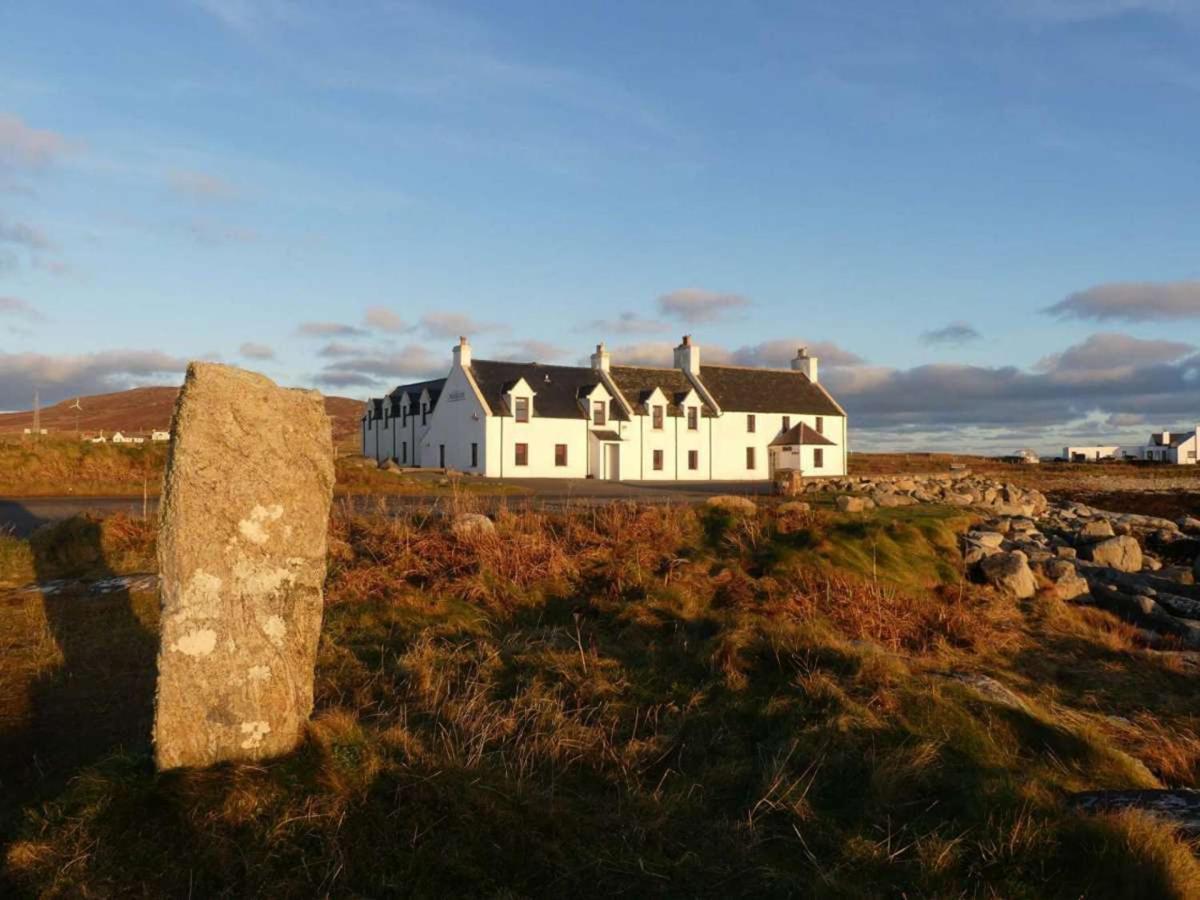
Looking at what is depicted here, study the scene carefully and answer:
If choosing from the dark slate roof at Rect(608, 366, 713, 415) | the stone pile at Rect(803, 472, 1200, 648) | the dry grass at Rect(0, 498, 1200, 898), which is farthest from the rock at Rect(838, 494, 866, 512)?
the dark slate roof at Rect(608, 366, 713, 415)

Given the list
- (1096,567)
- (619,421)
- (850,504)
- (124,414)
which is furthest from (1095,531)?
(124,414)

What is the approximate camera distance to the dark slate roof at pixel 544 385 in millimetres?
48656

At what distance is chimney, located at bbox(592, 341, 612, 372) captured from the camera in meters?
53.8

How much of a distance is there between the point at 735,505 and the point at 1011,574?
468 cm

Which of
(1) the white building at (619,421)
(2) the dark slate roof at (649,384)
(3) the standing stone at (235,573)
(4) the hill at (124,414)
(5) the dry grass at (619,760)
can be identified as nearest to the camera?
(5) the dry grass at (619,760)

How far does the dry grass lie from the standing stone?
278 mm

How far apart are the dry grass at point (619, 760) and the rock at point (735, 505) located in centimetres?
324

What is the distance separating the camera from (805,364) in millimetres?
62250

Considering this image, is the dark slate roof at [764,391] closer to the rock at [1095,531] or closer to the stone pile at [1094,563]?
the stone pile at [1094,563]

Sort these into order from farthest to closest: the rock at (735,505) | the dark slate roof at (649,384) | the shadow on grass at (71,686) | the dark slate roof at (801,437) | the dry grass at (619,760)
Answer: the dark slate roof at (801,437) < the dark slate roof at (649,384) < the rock at (735,505) < the shadow on grass at (71,686) < the dry grass at (619,760)

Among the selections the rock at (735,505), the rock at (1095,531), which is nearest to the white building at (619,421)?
the rock at (1095,531)

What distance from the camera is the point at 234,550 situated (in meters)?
5.56

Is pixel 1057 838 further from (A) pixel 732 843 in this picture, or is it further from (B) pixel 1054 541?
(B) pixel 1054 541

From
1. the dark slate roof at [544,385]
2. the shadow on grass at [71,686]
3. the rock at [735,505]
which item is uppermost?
the dark slate roof at [544,385]
